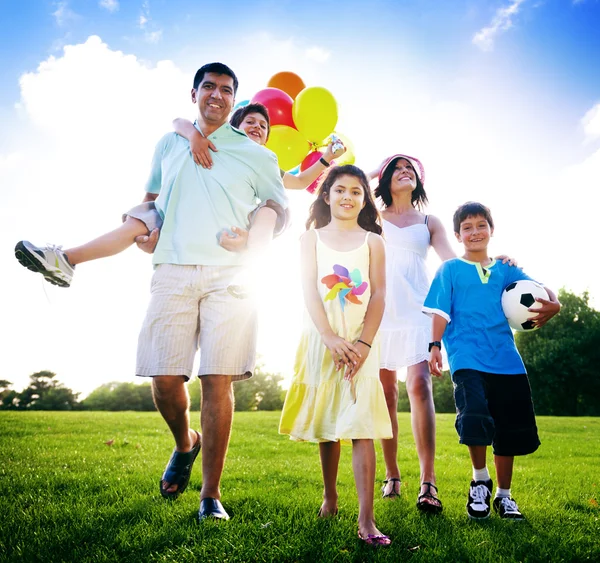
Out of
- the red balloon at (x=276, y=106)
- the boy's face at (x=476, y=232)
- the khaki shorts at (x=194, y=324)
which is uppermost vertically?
the red balloon at (x=276, y=106)

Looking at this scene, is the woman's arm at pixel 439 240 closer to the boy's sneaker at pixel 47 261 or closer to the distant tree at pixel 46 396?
the boy's sneaker at pixel 47 261

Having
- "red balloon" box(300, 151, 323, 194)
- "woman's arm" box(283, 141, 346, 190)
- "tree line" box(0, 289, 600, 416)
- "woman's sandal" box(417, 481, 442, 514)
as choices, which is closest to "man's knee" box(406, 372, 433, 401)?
"woman's sandal" box(417, 481, 442, 514)

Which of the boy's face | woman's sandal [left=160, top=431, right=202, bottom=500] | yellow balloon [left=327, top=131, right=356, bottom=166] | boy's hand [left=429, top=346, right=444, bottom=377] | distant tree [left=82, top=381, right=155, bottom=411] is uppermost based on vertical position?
yellow balloon [left=327, top=131, right=356, bottom=166]

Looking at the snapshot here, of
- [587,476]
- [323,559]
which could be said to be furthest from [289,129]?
[587,476]

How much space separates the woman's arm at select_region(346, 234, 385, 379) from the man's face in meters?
1.35

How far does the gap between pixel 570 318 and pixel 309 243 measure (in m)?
33.5

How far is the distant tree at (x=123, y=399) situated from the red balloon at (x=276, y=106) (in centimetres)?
2498

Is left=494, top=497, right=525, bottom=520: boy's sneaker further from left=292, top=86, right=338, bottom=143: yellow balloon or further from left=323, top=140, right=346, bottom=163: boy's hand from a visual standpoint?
left=292, top=86, right=338, bottom=143: yellow balloon

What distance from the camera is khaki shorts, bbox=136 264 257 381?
9.20ft

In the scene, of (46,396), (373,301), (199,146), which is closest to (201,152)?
(199,146)

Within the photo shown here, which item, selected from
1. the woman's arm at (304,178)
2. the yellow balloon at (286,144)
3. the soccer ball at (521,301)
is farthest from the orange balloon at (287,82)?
the soccer ball at (521,301)

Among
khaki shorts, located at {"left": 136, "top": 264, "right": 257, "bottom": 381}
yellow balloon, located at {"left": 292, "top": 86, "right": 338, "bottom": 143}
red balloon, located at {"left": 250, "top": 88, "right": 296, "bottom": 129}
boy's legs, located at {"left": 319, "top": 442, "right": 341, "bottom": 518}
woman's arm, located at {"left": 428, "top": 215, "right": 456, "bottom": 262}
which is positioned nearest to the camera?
boy's legs, located at {"left": 319, "top": 442, "right": 341, "bottom": 518}

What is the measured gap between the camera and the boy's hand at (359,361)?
99.8 inches

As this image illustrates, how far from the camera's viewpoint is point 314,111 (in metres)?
4.66
